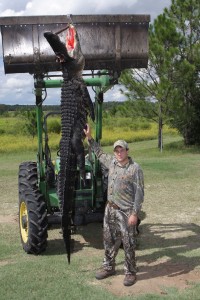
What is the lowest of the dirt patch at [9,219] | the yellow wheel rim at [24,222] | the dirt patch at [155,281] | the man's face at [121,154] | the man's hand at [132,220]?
the dirt patch at [9,219]

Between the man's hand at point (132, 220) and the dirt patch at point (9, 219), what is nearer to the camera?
the man's hand at point (132, 220)

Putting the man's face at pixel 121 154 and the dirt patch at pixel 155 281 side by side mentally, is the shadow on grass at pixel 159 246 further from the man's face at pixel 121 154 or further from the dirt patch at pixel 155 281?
the man's face at pixel 121 154

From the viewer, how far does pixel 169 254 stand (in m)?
6.55

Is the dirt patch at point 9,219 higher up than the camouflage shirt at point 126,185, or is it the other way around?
the camouflage shirt at point 126,185

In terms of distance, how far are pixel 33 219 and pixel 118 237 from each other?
140 centimetres

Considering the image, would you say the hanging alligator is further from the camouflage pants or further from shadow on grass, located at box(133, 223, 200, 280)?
shadow on grass, located at box(133, 223, 200, 280)

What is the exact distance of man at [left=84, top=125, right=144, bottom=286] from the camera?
5234mm

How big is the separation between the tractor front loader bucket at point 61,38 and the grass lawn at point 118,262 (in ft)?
8.35

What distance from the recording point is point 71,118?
13.1 ft

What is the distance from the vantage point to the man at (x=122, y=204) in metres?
5.23

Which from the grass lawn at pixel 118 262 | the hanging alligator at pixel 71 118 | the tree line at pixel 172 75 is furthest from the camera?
the tree line at pixel 172 75

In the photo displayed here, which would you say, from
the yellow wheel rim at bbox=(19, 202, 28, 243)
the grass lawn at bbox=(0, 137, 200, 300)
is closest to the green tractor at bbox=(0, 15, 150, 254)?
the grass lawn at bbox=(0, 137, 200, 300)

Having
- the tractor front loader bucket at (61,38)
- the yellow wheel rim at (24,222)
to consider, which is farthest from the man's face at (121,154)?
the yellow wheel rim at (24,222)

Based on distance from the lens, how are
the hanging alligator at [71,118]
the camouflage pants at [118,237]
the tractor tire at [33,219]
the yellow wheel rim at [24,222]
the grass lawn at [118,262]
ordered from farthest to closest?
the yellow wheel rim at [24,222]
the tractor tire at [33,219]
the camouflage pants at [118,237]
the grass lawn at [118,262]
the hanging alligator at [71,118]
